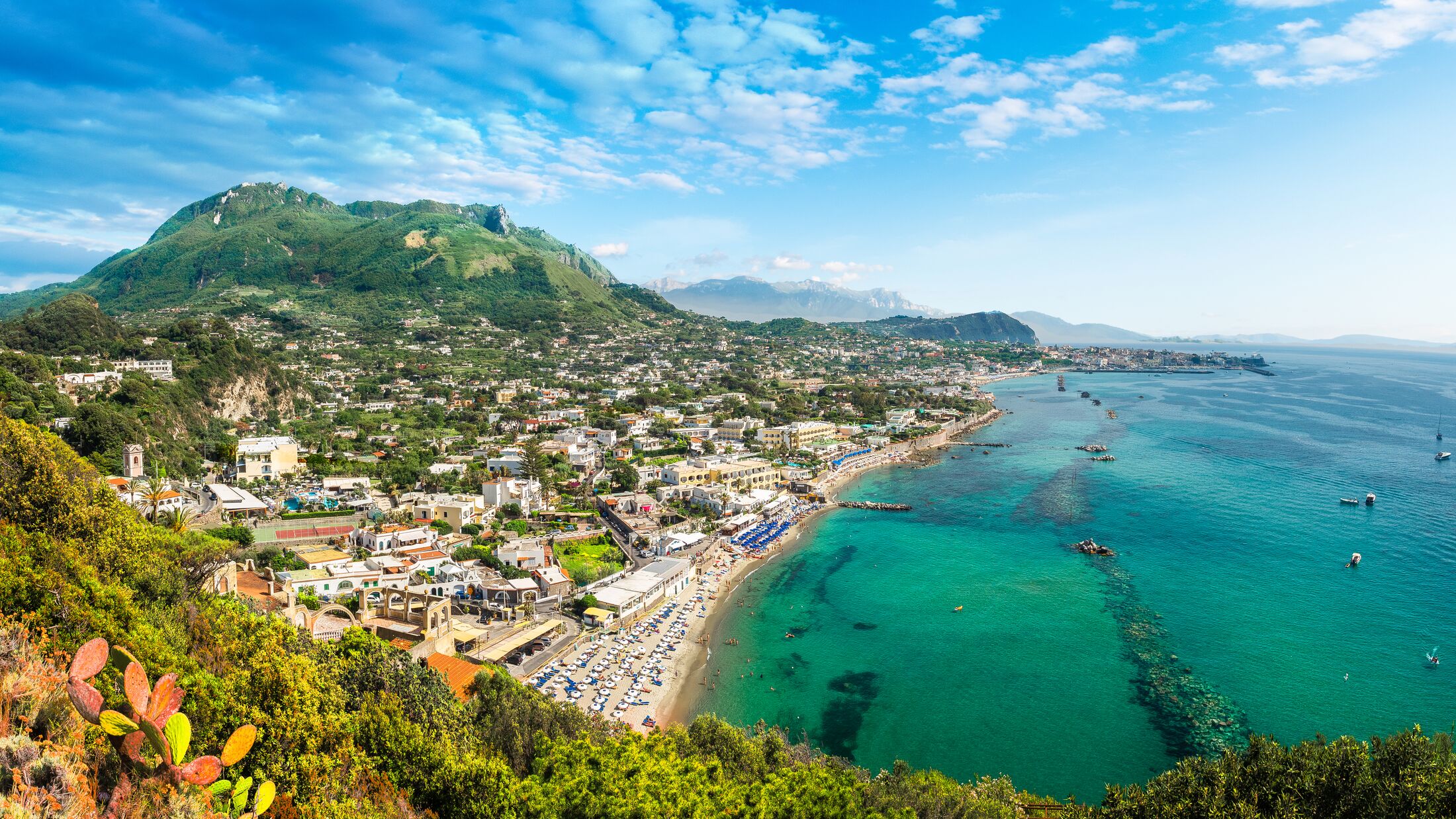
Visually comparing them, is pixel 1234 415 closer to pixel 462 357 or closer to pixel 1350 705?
pixel 1350 705

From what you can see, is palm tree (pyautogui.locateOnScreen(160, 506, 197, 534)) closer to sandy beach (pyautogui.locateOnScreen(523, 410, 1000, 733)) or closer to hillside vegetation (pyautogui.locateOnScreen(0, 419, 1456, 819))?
hillside vegetation (pyautogui.locateOnScreen(0, 419, 1456, 819))

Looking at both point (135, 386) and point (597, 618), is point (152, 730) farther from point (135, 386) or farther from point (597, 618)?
point (135, 386)

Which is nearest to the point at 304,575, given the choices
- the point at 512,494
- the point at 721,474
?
the point at 512,494

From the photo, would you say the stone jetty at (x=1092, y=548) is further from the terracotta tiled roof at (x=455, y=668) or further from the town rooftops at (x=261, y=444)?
the town rooftops at (x=261, y=444)

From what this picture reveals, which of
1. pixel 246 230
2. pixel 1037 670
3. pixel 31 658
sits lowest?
pixel 1037 670

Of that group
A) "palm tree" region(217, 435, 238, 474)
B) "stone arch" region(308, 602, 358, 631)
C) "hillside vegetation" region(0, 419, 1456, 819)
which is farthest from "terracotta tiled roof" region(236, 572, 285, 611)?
"palm tree" region(217, 435, 238, 474)

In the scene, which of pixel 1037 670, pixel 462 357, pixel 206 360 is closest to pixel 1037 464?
pixel 1037 670
